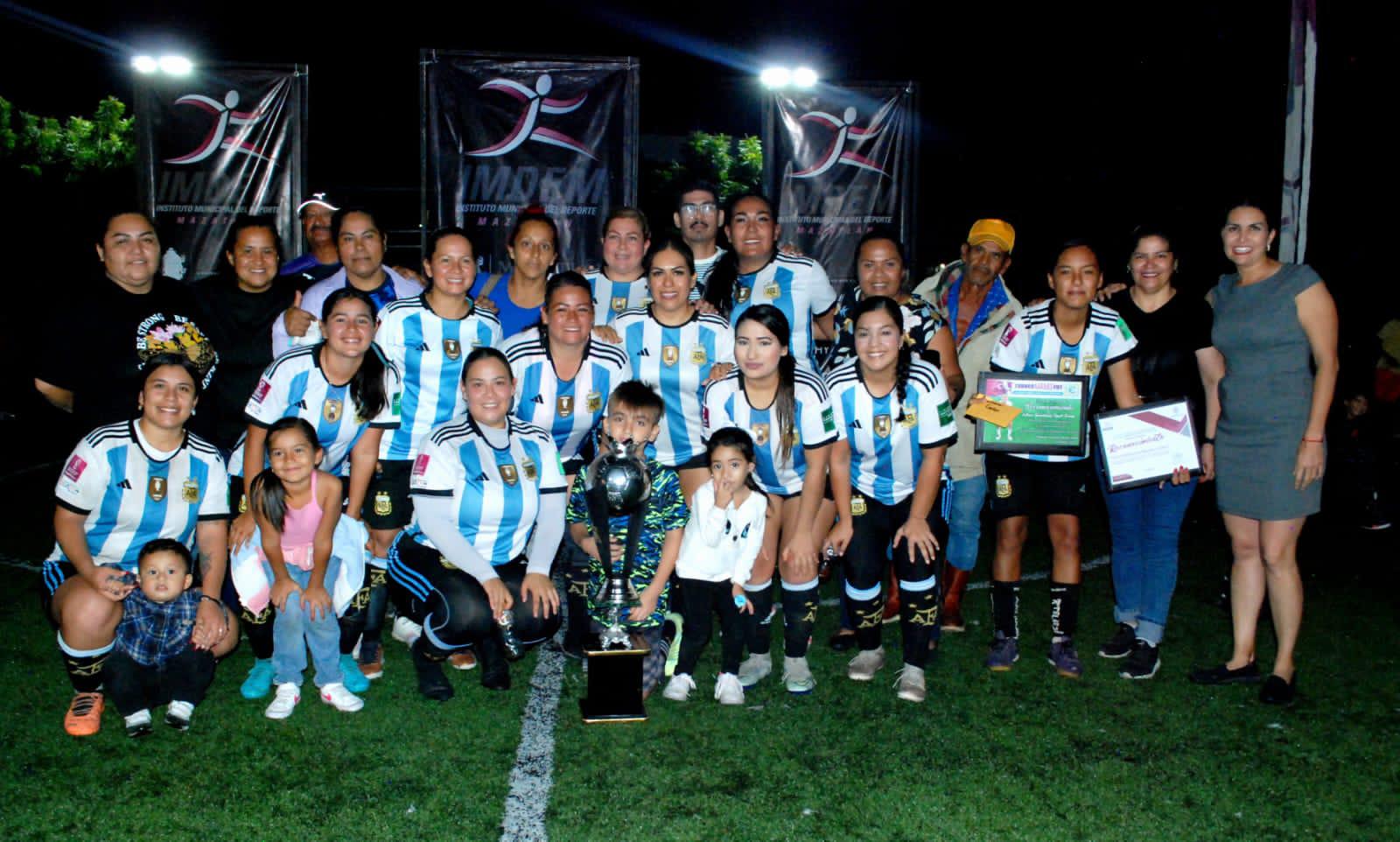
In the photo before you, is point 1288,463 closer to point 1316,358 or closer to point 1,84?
point 1316,358

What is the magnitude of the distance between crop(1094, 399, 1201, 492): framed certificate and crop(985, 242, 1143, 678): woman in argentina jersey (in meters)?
0.12

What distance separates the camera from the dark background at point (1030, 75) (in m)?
7.16

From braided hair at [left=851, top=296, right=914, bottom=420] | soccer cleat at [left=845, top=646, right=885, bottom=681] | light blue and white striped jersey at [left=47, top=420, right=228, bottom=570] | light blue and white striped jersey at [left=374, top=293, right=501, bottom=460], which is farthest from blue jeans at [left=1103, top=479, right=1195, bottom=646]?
light blue and white striped jersey at [left=47, top=420, right=228, bottom=570]

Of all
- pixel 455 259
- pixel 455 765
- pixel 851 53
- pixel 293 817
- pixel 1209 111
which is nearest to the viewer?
pixel 293 817

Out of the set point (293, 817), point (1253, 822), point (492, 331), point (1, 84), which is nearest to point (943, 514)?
point (1253, 822)

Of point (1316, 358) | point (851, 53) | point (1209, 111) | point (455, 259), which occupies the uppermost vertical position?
point (851, 53)

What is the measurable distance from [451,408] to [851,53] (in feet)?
24.7

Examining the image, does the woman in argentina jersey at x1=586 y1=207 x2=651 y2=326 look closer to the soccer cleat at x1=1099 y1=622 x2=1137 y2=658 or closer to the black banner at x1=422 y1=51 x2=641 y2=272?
the soccer cleat at x1=1099 y1=622 x2=1137 y2=658

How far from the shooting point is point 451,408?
15.3ft

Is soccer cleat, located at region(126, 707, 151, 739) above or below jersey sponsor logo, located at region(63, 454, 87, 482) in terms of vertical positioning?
below

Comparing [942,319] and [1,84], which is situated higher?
[1,84]

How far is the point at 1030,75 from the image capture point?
991cm

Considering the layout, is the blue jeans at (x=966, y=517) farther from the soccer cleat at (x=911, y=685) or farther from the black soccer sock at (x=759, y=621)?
the black soccer sock at (x=759, y=621)

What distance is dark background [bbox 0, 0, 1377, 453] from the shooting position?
23.5ft
